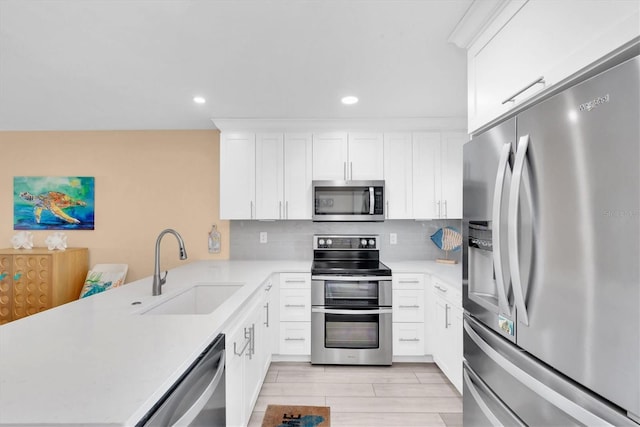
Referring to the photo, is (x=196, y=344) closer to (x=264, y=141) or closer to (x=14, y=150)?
(x=264, y=141)

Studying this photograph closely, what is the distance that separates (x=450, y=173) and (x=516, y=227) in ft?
7.55

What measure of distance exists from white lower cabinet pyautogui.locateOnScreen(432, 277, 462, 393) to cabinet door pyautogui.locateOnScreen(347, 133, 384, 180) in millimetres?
1202

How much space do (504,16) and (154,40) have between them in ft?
5.71

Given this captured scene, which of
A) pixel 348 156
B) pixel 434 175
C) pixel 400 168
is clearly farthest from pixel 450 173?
pixel 348 156

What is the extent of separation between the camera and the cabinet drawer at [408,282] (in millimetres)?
2951

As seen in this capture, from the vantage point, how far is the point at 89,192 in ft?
12.1

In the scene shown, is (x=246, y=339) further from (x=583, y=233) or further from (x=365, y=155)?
(x=365, y=155)

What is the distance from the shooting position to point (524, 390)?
3.60ft

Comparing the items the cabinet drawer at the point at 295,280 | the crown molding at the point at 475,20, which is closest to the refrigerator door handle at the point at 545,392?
the crown molding at the point at 475,20

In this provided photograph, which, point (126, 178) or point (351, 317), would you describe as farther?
point (126, 178)

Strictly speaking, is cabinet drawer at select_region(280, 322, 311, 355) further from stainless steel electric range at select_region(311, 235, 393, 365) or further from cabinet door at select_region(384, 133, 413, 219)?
cabinet door at select_region(384, 133, 413, 219)

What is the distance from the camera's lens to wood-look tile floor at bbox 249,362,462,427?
2158 mm

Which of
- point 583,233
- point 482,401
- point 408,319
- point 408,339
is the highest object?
point 583,233

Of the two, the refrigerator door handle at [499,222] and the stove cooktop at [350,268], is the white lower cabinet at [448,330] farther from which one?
the refrigerator door handle at [499,222]
